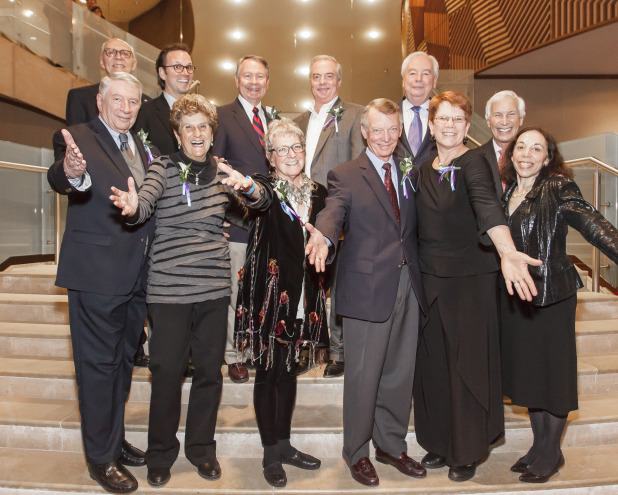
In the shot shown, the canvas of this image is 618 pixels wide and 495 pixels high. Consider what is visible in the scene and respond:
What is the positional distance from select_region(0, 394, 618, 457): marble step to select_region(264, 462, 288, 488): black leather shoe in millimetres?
384

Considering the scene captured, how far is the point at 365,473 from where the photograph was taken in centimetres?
253

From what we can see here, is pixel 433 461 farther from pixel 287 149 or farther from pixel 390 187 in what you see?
pixel 287 149

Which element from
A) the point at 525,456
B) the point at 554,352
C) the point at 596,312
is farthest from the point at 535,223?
the point at 596,312

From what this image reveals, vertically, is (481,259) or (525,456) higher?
(481,259)

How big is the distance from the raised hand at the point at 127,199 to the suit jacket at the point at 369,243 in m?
0.80

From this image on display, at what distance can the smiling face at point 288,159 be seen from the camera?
8.07 feet

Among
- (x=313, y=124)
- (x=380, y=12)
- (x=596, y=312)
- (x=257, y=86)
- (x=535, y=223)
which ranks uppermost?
(x=380, y=12)

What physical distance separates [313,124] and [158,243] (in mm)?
1448

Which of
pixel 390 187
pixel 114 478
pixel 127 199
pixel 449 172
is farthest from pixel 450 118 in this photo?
pixel 114 478

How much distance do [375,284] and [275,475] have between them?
1034 mm

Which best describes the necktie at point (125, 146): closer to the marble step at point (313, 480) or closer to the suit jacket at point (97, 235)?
the suit jacket at point (97, 235)

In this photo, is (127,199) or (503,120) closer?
(127,199)

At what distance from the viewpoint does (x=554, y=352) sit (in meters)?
2.46

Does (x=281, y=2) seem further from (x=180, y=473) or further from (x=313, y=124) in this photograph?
(x=180, y=473)
